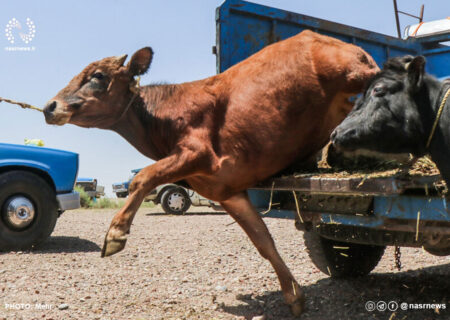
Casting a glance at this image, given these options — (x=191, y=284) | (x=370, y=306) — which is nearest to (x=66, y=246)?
(x=191, y=284)

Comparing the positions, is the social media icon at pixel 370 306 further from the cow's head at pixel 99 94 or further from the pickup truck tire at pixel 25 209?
the pickup truck tire at pixel 25 209

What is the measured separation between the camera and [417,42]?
598 cm

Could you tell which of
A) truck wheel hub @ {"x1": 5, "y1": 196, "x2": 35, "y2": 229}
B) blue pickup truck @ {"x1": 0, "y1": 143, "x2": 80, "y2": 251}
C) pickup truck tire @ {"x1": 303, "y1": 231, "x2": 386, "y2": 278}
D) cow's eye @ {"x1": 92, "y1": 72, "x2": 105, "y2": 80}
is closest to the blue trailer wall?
cow's eye @ {"x1": 92, "y1": 72, "x2": 105, "y2": 80}

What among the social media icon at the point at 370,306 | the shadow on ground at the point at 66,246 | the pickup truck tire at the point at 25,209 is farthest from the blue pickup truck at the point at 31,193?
the social media icon at the point at 370,306

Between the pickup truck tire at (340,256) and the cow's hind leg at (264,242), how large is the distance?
58 cm

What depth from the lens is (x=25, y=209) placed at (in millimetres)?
6555

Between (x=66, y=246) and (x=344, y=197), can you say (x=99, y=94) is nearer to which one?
(x=344, y=197)

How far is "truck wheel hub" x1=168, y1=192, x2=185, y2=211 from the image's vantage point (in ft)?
40.5

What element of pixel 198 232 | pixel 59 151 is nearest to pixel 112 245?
pixel 59 151

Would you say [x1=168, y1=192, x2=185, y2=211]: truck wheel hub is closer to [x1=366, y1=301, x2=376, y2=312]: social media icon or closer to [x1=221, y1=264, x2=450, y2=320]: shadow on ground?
[x1=221, y1=264, x2=450, y2=320]: shadow on ground

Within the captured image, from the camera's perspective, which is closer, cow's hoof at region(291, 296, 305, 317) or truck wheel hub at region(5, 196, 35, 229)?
cow's hoof at region(291, 296, 305, 317)

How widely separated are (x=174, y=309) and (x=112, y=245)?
3.47ft

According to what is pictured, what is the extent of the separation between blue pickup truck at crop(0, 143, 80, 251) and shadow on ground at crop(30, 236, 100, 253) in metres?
0.20

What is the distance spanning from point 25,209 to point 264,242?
3945mm
